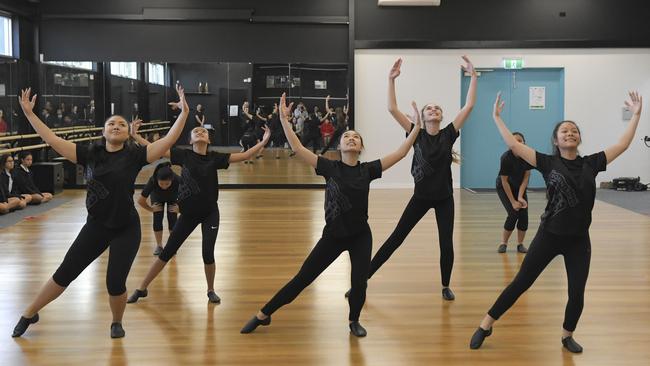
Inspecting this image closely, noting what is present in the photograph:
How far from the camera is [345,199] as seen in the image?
5.23 meters

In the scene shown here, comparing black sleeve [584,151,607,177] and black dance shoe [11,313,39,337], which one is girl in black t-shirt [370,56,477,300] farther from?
black dance shoe [11,313,39,337]

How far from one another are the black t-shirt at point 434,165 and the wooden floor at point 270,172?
927cm

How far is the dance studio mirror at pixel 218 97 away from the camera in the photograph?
1562 centimetres

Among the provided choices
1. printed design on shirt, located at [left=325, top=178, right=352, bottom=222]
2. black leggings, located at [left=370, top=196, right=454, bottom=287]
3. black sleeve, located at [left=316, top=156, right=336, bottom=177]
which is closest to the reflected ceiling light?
black leggings, located at [left=370, top=196, right=454, bottom=287]

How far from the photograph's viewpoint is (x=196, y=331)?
5566 millimetres

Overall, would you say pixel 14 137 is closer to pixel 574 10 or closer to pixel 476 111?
pixel 476 111

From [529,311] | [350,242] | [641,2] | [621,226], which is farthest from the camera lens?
[641,2]

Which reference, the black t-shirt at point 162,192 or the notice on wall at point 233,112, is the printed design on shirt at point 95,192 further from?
the notice on wall at point 233,112

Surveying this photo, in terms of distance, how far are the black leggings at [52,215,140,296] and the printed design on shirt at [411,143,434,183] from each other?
234cm

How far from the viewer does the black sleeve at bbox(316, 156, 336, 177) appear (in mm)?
5332

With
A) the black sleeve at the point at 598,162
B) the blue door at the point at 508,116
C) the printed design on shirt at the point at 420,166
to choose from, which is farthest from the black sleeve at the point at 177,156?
the blue door at the point at 508,116

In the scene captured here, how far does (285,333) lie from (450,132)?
212 cm

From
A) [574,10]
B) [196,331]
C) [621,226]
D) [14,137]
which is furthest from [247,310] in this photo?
[574,10]

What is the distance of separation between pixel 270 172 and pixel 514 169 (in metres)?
8.01
